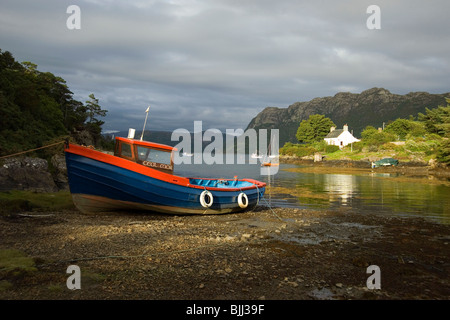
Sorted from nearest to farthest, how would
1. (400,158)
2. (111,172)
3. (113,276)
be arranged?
(113,276)
(111,172)
(400,158)

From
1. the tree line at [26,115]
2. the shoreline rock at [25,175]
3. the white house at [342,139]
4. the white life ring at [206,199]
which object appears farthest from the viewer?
the white house at [342,139]

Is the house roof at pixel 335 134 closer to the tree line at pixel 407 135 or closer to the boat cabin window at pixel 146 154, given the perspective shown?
the tree line at pixel 407 135

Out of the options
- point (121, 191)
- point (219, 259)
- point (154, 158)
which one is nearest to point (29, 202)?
point (121, 191)

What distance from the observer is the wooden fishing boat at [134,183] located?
1370 centimetres

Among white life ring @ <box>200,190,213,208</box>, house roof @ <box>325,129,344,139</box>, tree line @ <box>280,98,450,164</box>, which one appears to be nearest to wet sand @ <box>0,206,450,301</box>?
white life ring @ <box>200,190,213,208</box>

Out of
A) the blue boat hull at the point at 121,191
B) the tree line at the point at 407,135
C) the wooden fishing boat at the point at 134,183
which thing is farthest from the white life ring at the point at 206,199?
the tree line at the point at 407,135

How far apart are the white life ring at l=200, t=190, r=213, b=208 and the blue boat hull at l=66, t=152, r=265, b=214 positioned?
0.23m

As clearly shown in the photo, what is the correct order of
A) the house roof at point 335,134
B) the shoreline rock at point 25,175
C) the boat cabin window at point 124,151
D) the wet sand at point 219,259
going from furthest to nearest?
the house roof at point 335,134
the shoreline rock at point 25,175
the boat cabin window at point 124,151
the wet sand at point 219,259

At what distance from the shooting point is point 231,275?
Result: 7.44 m

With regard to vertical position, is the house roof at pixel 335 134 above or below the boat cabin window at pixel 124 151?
above

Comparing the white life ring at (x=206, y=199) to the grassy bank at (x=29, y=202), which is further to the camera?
the white life ring at (x=206, y=199)

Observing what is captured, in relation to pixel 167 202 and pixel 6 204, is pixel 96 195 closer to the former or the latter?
pixel 167 202
